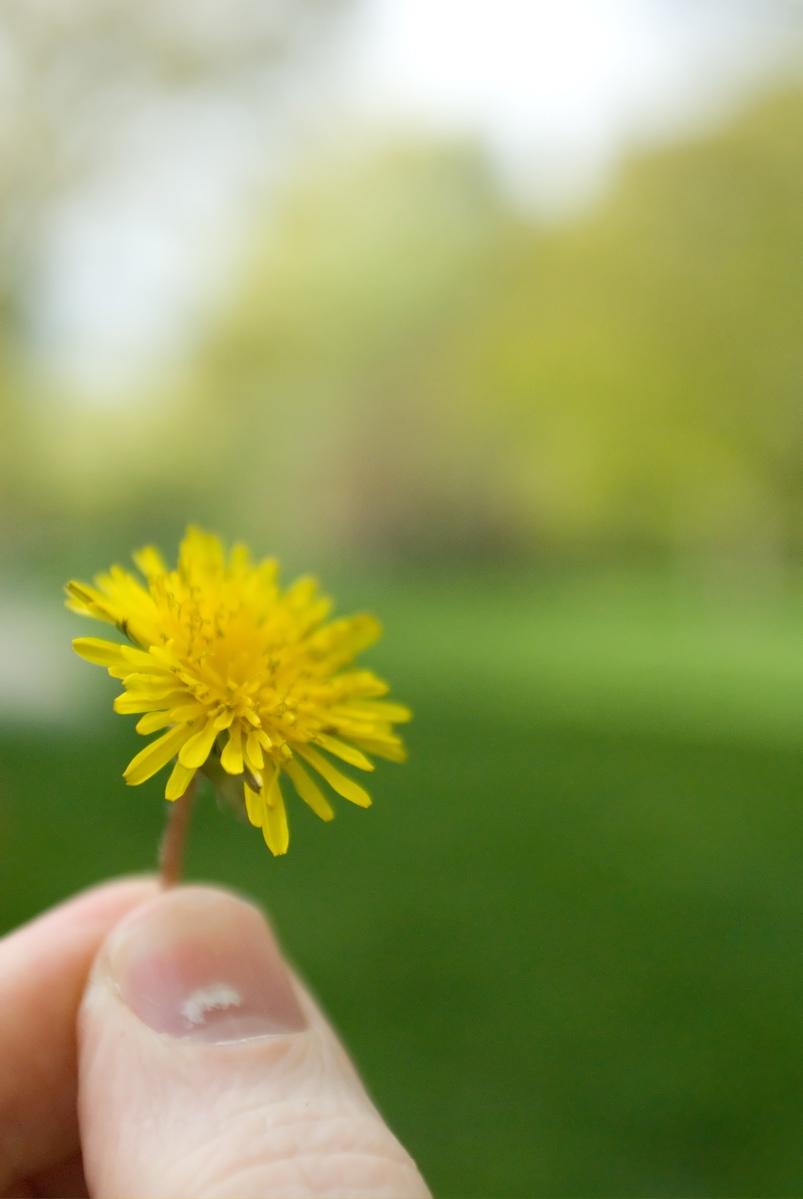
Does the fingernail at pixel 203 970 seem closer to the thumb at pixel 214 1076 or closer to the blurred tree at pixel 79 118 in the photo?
the thumb at pixel 214 1076

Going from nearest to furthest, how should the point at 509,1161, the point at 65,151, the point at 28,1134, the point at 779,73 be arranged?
the point at 28,1134
the point at 509,1161
the point at 65,151
the point at 779,73

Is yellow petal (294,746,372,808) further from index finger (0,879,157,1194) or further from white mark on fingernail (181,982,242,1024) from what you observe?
index finger (0,879,157,1194)

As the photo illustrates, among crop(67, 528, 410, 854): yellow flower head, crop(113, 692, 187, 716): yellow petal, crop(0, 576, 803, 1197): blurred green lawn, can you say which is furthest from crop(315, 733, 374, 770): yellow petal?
crop(0, 576, 803, 1197): blurred green lawn

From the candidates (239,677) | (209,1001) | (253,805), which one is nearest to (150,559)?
(239,677)

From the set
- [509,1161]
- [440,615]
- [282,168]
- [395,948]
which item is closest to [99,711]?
[395,948]

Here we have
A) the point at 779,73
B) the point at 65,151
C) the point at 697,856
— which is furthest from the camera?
the point at 779,73

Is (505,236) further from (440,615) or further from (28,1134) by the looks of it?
(28,1134)
